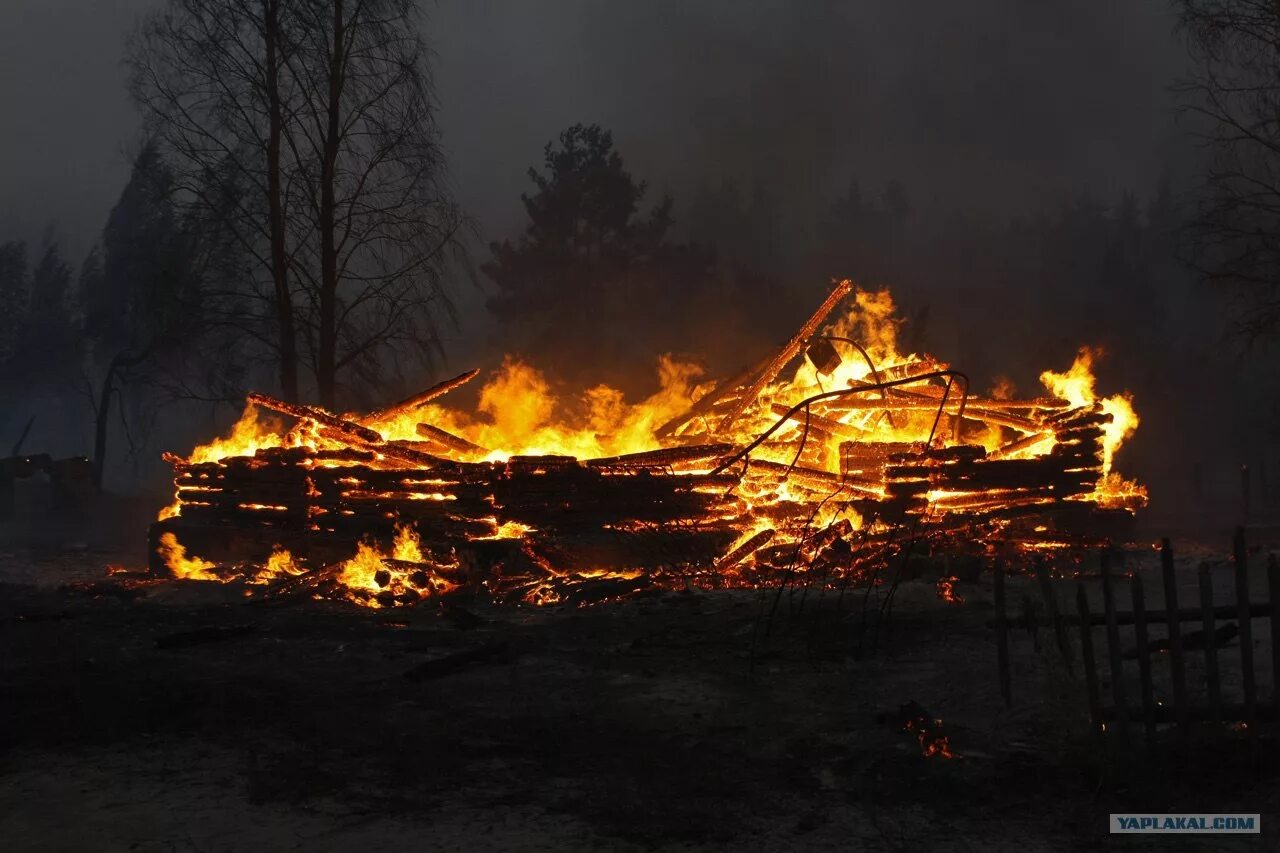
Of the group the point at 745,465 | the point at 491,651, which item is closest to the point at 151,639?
the point at 491,651

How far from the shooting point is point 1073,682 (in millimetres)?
5609

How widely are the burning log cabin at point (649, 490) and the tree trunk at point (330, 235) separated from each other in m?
2.00

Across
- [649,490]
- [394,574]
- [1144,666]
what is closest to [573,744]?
[1144,666]

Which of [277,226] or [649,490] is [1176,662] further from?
[277,226]

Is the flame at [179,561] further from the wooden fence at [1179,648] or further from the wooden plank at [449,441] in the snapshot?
the wooden fence at [1179,648]

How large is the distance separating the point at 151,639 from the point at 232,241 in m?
9.97

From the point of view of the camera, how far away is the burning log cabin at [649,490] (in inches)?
454

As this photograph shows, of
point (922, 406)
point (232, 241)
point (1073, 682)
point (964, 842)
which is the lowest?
point (964, 842)

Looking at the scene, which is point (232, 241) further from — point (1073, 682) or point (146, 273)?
point (1073, 682)

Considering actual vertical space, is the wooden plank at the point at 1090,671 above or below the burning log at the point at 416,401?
below

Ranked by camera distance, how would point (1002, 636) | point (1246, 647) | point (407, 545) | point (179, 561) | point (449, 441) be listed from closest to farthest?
point (1246, 647)
point (1002, 636)
point (407, 545)
point (179, 561)
point (449, 441)

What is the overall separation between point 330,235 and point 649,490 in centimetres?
795

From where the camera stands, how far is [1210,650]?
5.09 meters

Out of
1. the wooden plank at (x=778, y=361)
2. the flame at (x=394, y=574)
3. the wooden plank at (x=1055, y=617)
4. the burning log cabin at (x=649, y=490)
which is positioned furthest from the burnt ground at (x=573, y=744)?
the wooden plank at (x=778, y=361)
